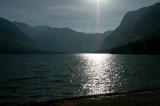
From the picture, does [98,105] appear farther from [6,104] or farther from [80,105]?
[6,104]

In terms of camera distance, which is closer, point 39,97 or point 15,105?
point 15,105

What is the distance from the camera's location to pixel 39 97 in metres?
58.6

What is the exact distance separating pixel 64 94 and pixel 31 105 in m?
21.9

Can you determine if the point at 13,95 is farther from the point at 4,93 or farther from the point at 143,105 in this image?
the point at 143,105

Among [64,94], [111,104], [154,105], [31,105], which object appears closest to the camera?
[154,105]

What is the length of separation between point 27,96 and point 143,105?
110 feet

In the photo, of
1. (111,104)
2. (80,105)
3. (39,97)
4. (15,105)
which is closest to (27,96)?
(39,97)

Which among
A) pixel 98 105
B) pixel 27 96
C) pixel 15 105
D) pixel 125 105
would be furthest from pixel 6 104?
pixel 125 105

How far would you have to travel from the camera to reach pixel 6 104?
49750 millimetres

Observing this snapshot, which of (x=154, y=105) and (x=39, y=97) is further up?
(x=154, y=105)

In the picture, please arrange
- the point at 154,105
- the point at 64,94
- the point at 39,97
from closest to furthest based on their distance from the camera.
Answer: the point at 154,105 < the point at 39,97 < the point at 64,94

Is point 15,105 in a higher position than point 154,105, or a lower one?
lower

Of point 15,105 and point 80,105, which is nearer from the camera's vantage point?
point 80,105

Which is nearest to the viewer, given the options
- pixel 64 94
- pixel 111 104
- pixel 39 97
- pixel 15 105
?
pixel 111 104
